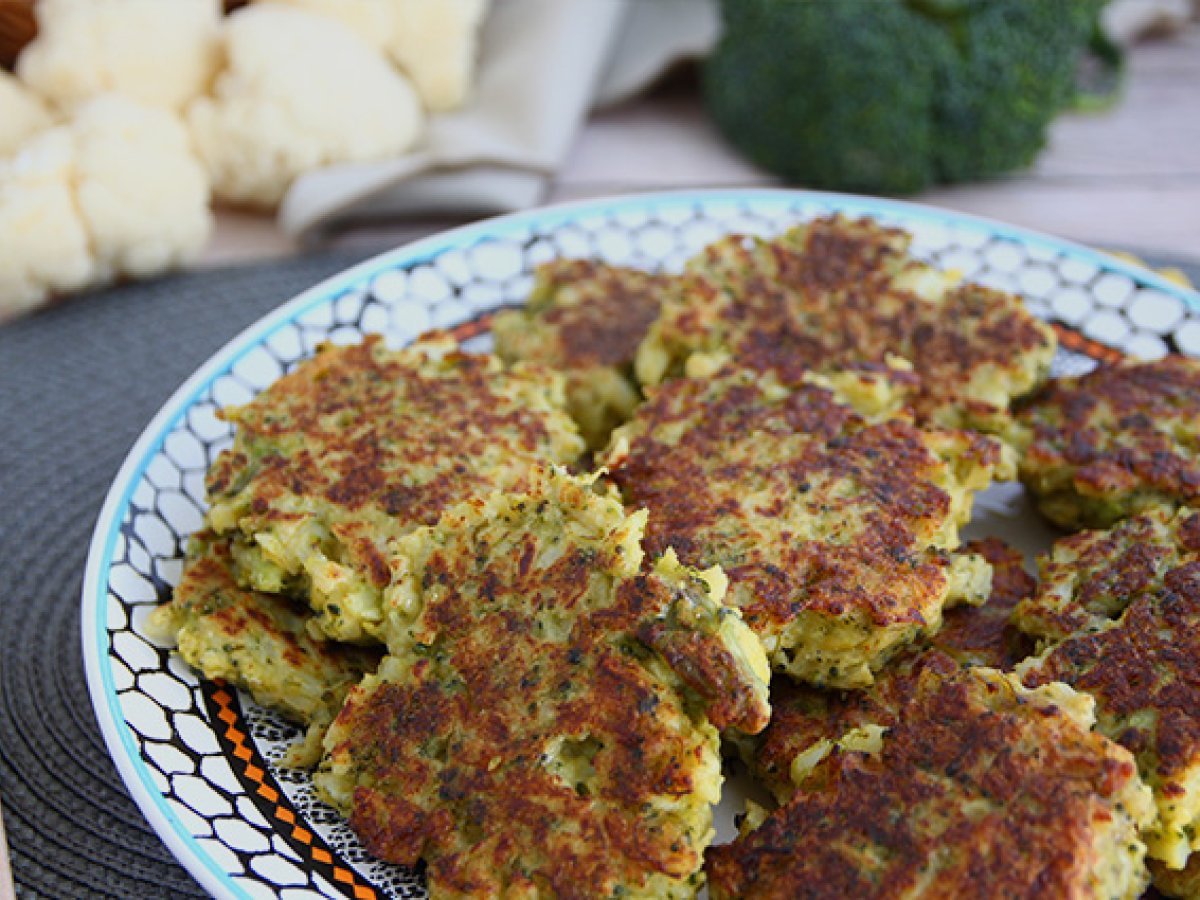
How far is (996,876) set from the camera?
1.86m

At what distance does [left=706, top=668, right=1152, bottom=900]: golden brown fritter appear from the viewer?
187cm

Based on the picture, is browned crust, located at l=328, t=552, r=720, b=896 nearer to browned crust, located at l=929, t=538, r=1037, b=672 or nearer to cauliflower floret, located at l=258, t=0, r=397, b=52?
browned crust, located at l=929, t=538, r=1037, b=672

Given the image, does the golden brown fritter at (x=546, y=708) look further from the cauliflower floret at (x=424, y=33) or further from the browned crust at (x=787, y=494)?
the cauliflower floret at (x=424, y=33)

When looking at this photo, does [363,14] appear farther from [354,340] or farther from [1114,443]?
[1114,443]

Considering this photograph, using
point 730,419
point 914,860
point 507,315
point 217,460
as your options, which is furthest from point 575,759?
point 507,315

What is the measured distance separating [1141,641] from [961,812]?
1.82ft

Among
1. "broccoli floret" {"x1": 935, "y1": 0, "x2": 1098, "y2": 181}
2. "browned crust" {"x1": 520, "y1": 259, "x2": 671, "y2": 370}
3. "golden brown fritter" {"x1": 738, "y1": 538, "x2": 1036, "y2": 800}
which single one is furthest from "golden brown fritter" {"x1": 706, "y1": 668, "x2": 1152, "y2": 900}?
"broccoli floret" {"x1": 935, "y1": 0, "x2": 1098, "y2": 181}

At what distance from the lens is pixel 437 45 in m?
4.78

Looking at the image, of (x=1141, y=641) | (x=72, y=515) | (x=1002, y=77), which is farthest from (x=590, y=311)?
(x=1002, y=77)

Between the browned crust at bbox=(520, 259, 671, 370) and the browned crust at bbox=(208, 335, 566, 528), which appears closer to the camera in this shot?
the browned crust at bbox=(208, 335, 566, 528)

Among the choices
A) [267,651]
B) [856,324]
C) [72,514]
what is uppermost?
[856,324]

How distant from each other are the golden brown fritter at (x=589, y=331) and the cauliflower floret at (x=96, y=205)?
1.33 meters

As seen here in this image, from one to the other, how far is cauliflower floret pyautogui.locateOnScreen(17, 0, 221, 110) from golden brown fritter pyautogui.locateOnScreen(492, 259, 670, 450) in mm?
1827

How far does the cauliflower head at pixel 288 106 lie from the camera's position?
170 inches
